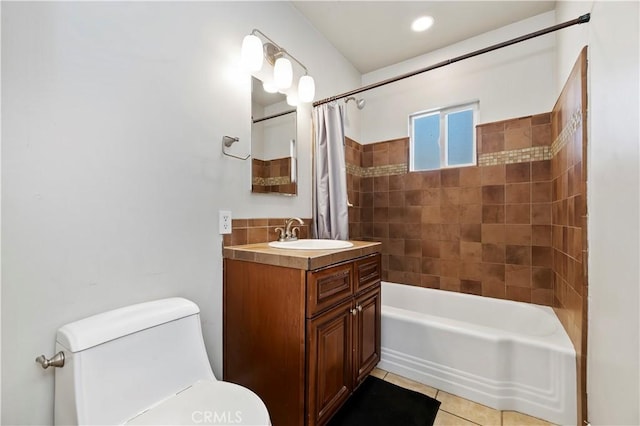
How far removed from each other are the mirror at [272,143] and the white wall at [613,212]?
5.02ft

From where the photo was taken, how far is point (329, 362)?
4.17 ft

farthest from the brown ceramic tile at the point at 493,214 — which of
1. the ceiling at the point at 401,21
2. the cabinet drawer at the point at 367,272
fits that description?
the ceiling at the point at 401,21

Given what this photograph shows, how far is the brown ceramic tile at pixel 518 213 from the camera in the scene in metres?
2.05

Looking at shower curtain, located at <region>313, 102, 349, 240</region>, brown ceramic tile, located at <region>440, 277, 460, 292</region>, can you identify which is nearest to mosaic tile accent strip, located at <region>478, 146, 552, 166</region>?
brown ceramic tile, located at <region>440, 277, 460, 292</region>

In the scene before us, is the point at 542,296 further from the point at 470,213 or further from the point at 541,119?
the point at 541,119

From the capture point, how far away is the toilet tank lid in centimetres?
80

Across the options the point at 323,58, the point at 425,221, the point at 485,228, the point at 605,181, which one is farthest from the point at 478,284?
the point at 323,58

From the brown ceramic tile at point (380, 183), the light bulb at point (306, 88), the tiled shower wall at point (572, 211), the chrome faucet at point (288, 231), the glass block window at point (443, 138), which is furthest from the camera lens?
the brown ceramic tile at point (380, 183)

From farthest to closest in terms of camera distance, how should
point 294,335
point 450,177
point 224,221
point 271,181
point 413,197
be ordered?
point 413,197
point 450,177
point 271,181
point 224,221
point 294,335

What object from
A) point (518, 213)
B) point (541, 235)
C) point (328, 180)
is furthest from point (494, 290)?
point (328, 180)

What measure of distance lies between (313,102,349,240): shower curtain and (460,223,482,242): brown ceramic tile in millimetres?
1089

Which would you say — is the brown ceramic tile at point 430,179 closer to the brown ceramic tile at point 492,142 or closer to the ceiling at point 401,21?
the brown ceramic tile at point 492,142

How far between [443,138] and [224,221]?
2.09 metres

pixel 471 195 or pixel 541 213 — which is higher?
pixel 471 195
